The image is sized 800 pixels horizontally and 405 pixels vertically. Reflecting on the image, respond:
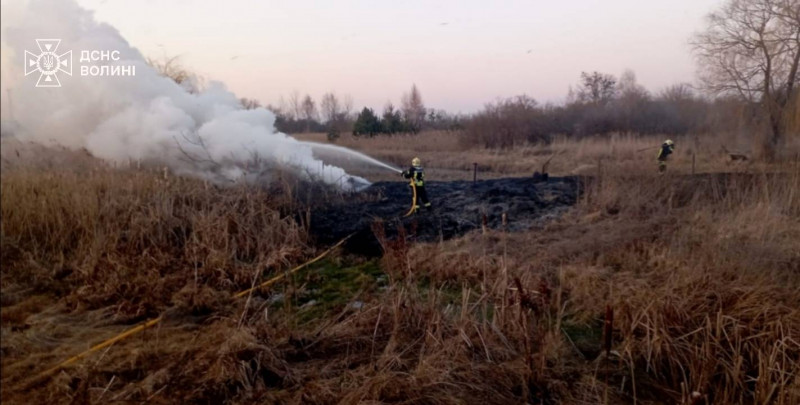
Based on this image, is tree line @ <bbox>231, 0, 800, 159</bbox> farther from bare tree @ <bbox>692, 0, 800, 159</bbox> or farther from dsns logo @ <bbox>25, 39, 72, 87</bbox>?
dsns logo @ <bbox>25, 39, 72, 87</bbox>

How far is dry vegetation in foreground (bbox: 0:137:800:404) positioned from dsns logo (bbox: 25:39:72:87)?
3.65 ft

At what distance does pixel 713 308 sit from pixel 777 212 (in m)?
4.36

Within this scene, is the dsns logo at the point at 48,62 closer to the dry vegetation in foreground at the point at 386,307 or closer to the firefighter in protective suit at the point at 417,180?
the dry vegetation in foreground at the point at 386,307

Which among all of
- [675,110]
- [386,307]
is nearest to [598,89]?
[675,110]

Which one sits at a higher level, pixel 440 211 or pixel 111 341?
pixel 440 211

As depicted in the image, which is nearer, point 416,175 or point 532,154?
point 416,175

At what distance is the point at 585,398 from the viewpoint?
3.71 meters

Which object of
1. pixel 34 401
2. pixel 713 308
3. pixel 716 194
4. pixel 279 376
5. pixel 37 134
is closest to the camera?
pixel 34 401

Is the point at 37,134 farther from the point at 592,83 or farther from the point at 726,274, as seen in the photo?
the point at 592,83

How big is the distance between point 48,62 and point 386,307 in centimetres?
425

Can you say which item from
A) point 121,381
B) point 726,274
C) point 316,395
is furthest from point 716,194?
point 121,381

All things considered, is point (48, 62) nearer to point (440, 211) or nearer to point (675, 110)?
point (440, 211)

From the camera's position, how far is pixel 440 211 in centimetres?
1081

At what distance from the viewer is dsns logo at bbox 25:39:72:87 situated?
203 inches
